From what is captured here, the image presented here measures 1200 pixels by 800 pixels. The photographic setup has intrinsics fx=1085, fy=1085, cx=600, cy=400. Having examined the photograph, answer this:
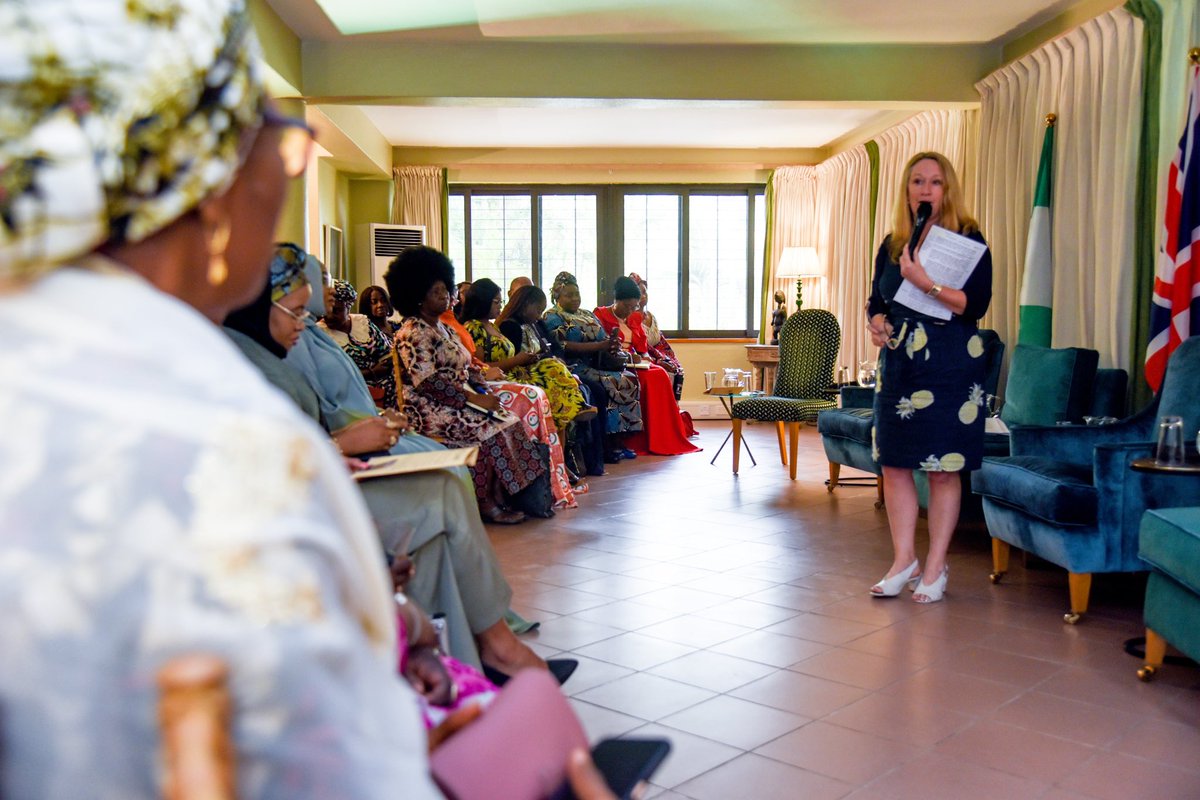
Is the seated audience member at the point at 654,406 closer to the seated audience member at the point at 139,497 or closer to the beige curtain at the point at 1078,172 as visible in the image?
the beige curtain at the point at 1078,172

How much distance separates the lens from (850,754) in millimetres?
2467

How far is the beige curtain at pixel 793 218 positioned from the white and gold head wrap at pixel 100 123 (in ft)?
33.7

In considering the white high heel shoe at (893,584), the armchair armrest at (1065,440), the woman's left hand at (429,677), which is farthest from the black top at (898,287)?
the woman's left hand at (429,677)

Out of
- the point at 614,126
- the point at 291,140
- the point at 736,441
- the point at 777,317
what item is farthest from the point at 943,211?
the point at 777,317

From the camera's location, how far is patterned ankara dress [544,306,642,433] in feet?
25.8

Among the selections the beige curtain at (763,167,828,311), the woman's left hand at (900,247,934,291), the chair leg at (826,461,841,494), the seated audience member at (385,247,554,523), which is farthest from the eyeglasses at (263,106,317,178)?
the beige curtain at (763,167,828,311)

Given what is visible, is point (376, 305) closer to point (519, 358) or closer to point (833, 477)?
point (519, 358)

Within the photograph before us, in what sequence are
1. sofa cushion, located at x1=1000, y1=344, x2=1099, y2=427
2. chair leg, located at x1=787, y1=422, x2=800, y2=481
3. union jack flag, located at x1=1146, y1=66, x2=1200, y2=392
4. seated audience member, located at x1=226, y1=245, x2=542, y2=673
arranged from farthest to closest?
1. chair leg, located at x1=787, y1=422, x2=800, y2=481
2. sofa cushion, located at x1=1000, y1=344, x2=1099, y2=427
3. union jack flag, located at x1=1146, y1=66, x2=1200, y2=392
4. seated audience member, located at x1=226, y1=245, x2=542, y2=673

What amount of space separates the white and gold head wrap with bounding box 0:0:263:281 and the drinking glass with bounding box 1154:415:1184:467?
3.04 meters

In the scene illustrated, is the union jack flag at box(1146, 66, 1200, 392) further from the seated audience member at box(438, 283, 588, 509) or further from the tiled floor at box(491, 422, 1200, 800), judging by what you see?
the seated audience member at box(438, 283, 588, 509)

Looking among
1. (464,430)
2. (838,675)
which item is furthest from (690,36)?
(838,675)

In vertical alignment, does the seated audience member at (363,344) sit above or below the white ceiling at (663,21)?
below

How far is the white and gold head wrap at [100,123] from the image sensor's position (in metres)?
0.59

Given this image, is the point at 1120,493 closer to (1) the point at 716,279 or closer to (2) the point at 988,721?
(2) the point at 988,721
